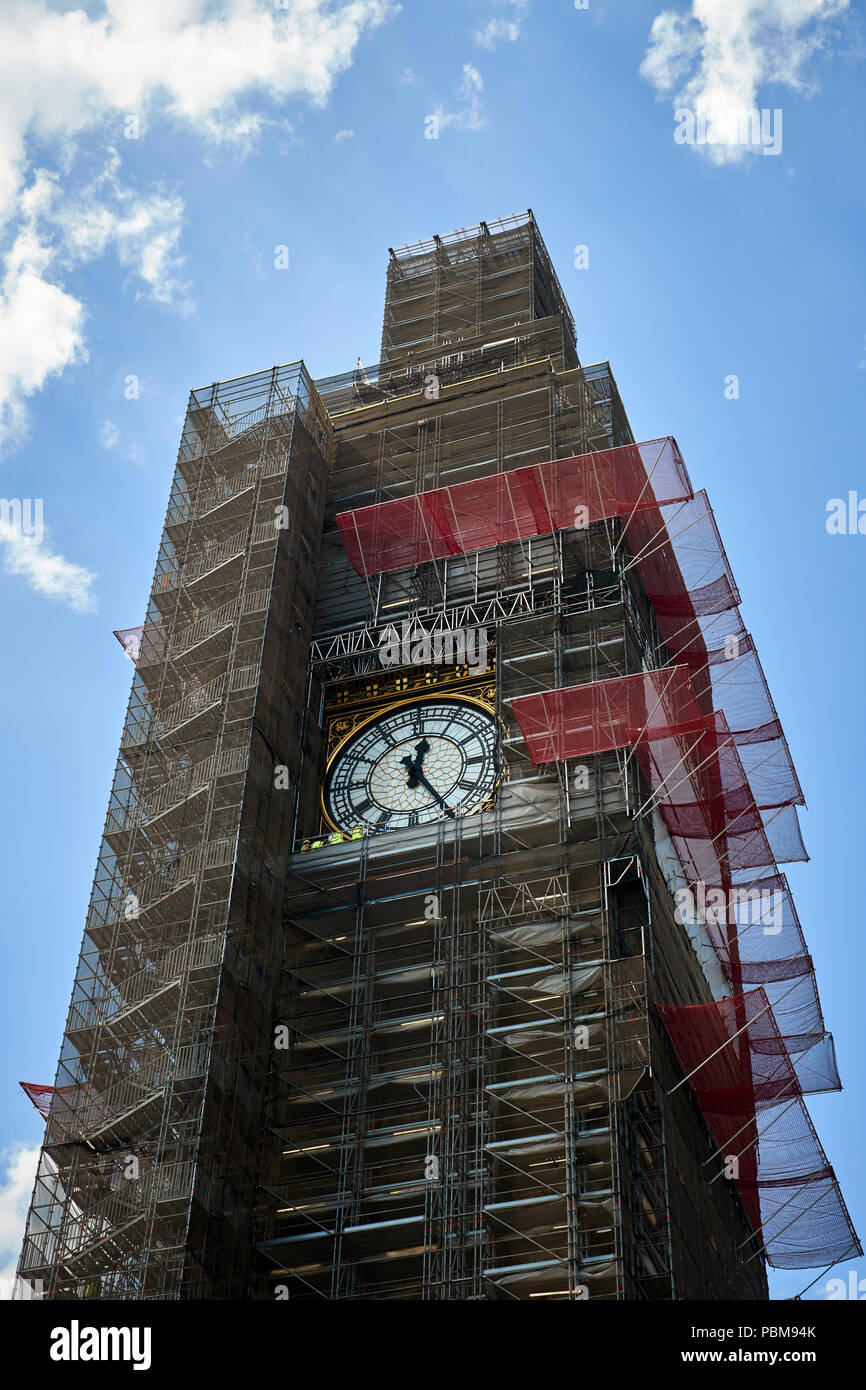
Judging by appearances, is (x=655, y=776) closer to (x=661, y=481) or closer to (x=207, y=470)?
(x=661, y=481)

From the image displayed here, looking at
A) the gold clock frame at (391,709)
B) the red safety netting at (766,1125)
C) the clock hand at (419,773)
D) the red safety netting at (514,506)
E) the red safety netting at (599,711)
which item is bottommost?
the red safety netting at (766,1125)

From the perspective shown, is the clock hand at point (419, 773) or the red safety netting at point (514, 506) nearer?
the clock hand at point (419, 773)

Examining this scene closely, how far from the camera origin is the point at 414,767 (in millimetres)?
46531

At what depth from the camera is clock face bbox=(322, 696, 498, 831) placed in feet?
149

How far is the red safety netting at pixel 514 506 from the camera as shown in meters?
48.7

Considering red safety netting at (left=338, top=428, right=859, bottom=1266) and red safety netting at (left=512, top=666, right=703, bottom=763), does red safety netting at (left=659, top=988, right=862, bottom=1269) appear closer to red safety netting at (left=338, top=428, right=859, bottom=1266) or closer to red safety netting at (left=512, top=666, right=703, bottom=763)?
red safety netting at (left=338, top=428, right=859, bottom=1266)

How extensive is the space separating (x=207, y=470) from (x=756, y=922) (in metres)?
18.7

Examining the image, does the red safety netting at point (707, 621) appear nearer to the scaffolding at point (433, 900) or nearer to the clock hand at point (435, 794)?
the scaffolding at point (433, 900)

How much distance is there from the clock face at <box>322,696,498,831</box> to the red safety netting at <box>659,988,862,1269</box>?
8.13 meters

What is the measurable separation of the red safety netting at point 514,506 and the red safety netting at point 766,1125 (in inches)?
514

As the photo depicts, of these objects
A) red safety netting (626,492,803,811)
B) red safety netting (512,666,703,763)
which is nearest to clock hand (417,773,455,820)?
red safety netting (512,666,703,763)

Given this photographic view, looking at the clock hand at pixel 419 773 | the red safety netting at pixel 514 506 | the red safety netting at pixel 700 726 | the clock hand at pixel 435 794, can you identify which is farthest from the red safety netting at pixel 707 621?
the clock hand at pixel 435 794

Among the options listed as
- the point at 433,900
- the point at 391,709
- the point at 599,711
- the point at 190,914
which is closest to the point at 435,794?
the point at 391,709
